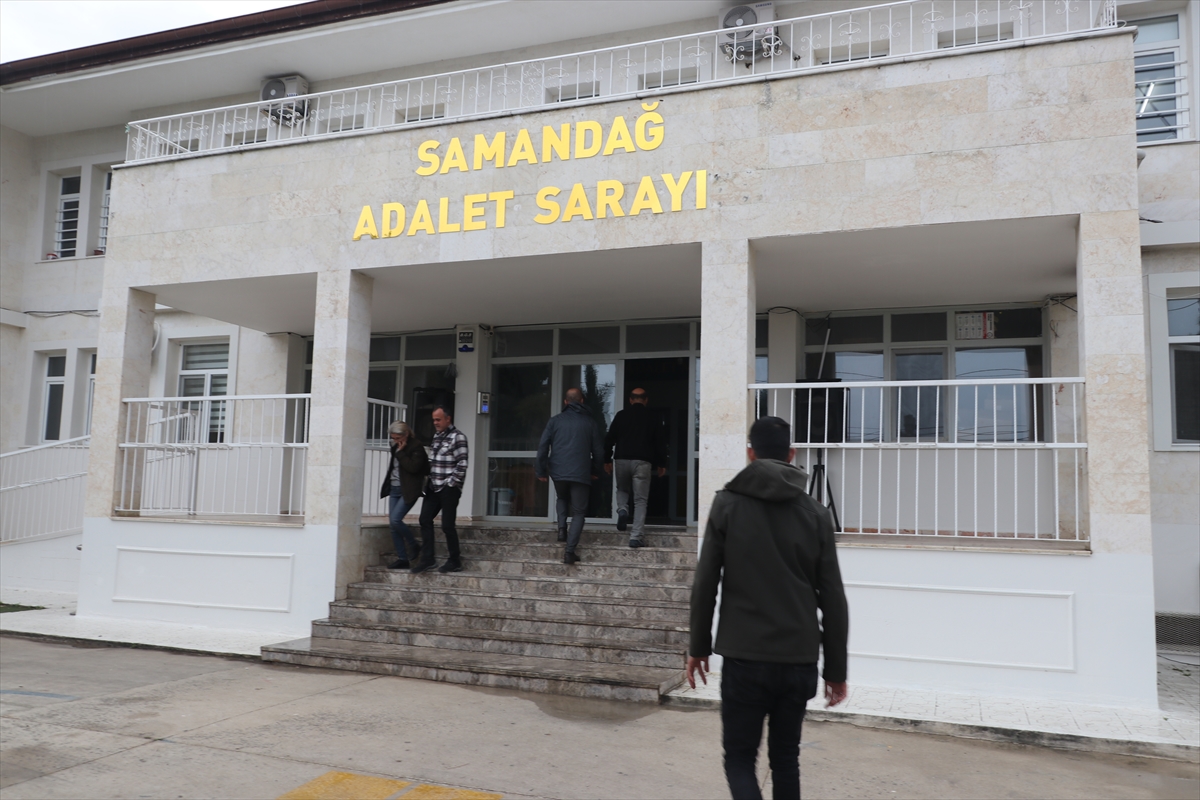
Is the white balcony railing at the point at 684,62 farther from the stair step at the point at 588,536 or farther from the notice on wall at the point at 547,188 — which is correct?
the stair step at the point at 588,536

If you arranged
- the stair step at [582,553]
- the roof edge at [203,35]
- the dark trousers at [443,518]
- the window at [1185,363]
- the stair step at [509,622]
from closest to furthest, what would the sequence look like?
the stair step at [509,622]
the stair step at [582,553]
the dark trousers at [443,518]
the window at [1185,363]
the roof edge at [203,35]

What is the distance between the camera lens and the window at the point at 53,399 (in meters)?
15.4

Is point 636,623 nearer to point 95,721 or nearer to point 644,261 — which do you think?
point 644,261

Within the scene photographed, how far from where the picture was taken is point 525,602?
8.60 metres

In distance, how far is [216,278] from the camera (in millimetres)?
10250

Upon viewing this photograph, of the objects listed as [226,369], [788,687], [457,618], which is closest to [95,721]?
[457,618]

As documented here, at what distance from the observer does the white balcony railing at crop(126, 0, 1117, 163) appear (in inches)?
390

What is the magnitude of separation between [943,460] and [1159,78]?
16.3 ft

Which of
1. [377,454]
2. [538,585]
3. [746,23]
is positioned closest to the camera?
[538,585]

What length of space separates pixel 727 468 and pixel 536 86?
6629 millimetres

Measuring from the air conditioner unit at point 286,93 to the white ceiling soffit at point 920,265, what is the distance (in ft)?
23.8

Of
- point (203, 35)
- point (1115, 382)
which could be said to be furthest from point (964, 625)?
point (203, 35)

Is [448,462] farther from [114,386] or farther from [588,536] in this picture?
[114,386]

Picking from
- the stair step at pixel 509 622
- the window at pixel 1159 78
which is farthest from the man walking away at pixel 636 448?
the window at pixel 1159 78
